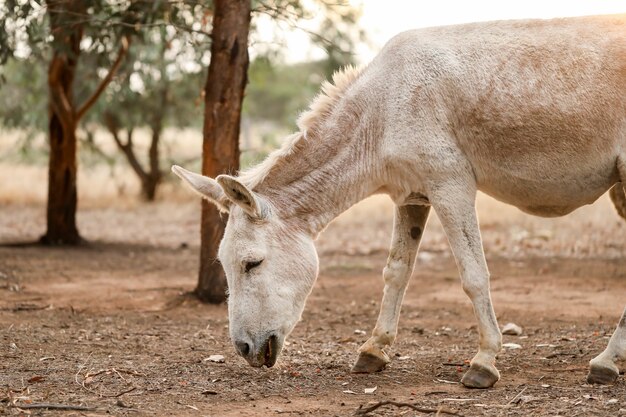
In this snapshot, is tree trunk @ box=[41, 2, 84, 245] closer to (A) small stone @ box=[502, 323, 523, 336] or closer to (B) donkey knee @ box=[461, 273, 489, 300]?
(A) small stone @ box=[502, 323, 523, 336]

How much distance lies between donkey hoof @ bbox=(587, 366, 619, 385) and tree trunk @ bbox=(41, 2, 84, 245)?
9805mm

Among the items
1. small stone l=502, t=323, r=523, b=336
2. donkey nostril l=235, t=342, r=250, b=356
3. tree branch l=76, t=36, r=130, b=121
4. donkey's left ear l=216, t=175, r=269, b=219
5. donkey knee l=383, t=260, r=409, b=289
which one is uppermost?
tree branch l=76, t=36, r=130, b=121

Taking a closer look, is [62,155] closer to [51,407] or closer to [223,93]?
[223,93]

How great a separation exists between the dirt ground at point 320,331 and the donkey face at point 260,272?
373mm

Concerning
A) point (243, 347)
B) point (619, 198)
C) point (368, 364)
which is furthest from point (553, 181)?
point (243, 347)

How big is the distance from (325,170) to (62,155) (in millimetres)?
8353

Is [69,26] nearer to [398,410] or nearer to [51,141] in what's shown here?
[51,141]

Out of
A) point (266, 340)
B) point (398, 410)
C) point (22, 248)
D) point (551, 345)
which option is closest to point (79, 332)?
point (266, 340)

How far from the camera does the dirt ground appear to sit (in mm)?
5352

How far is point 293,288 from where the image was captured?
5.80 m

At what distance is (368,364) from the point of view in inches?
248

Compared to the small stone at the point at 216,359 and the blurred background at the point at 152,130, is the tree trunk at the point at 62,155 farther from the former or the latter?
the small stone at the point at 216,359

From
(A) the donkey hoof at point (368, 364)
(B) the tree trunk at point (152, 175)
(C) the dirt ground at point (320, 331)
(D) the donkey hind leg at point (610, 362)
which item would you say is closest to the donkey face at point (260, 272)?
(C) the dirt ground at point (320, 331)

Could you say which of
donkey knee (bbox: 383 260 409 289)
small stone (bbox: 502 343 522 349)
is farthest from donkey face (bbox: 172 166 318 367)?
small stone (bbox: 502 343 522 349)
